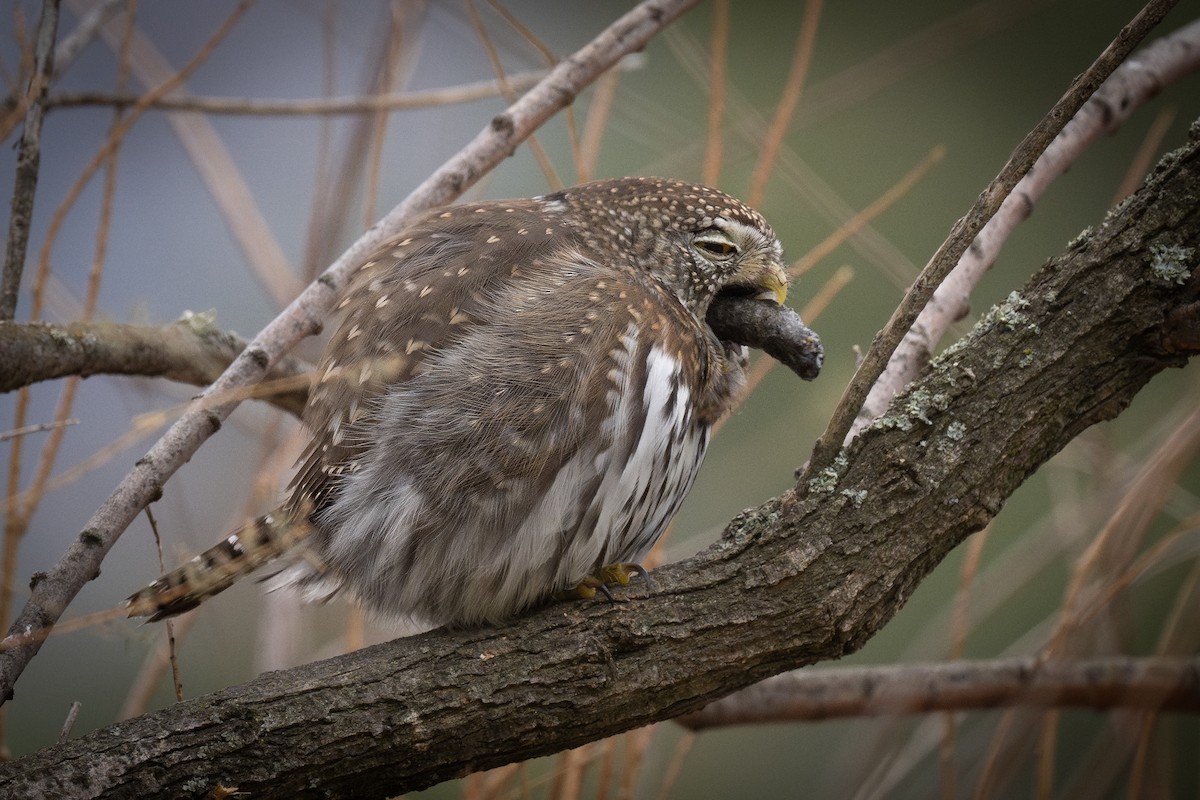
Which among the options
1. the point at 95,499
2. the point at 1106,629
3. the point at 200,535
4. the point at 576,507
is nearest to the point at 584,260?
the point at 576,507

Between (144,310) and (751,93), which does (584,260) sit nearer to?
(144,310)

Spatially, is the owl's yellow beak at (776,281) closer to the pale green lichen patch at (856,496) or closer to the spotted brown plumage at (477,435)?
the spotted brown plumage at (477,435)

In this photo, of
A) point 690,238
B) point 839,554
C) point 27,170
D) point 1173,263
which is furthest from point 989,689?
point 27,170

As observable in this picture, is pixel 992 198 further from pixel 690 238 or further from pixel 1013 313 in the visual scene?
pixel 690 238

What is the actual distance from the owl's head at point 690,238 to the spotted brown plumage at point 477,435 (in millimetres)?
167

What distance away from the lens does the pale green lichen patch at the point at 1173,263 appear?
1.55 meters

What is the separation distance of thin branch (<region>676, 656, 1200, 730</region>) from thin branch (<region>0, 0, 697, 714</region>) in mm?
1141

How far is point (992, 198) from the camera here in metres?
1.36

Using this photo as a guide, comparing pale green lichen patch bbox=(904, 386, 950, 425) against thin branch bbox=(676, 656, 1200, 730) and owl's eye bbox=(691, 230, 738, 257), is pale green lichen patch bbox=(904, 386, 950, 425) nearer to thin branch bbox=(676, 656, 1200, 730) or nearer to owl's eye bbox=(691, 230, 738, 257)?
owl's eye bbox=(691, 230, 738, 257)

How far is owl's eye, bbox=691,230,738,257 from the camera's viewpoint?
81.7 inches

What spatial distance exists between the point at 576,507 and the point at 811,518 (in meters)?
0.40

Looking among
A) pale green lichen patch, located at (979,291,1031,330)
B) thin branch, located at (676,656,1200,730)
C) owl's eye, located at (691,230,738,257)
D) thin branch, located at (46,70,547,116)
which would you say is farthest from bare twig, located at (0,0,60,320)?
pale green lichen patch, located at (979,291,1031,330)

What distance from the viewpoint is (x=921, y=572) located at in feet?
5.33

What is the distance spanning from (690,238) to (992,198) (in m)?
0.81
